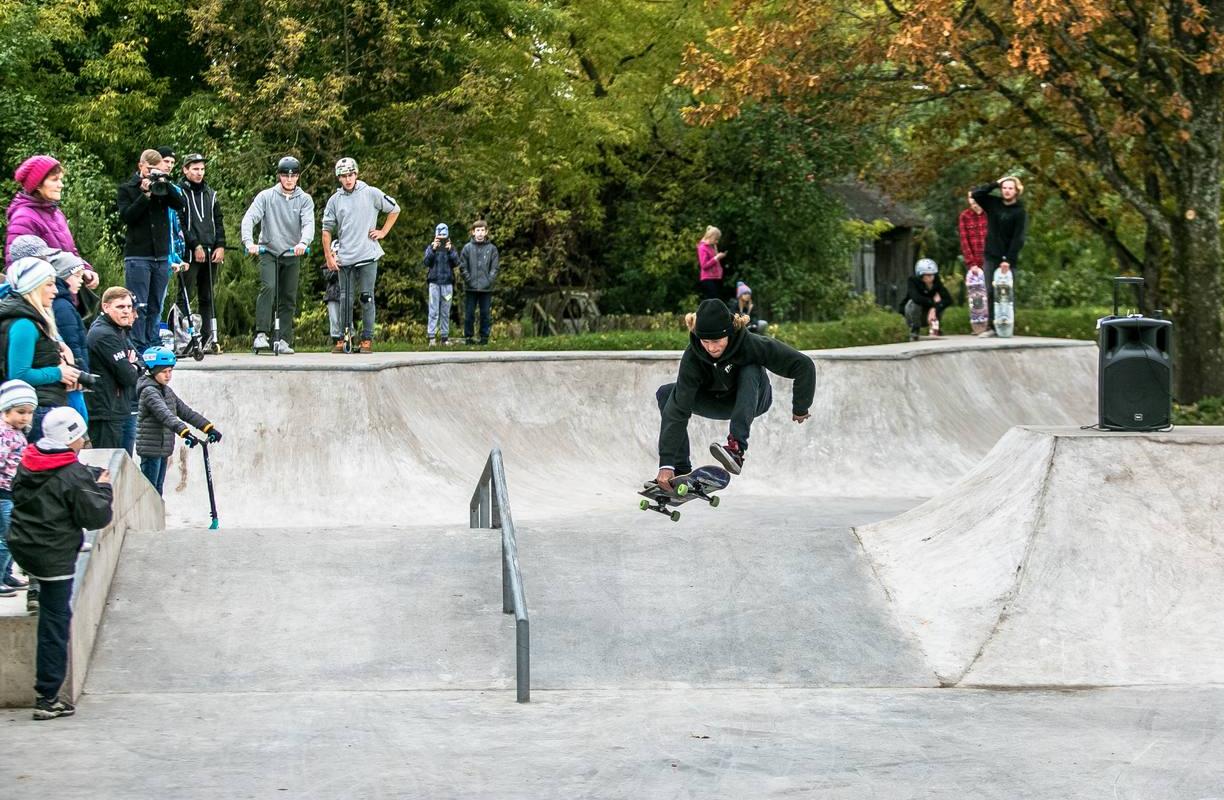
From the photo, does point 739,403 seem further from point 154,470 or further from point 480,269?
point 480,269

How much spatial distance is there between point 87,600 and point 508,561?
89.9 inches

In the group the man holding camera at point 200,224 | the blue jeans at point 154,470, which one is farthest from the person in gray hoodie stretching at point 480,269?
the blue jeans at point 154,470

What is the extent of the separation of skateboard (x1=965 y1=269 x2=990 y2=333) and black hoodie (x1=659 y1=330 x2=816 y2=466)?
41.6ft

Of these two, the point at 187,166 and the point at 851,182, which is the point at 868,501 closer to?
the point at 187,166

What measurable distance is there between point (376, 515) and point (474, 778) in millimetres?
6474

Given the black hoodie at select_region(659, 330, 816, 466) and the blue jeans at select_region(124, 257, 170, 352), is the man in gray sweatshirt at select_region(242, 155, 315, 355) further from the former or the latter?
the black hoodie at select_region(659, 330, 816, 466)

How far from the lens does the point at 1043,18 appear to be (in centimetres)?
1272

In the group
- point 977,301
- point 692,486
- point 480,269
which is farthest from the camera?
point 977,301

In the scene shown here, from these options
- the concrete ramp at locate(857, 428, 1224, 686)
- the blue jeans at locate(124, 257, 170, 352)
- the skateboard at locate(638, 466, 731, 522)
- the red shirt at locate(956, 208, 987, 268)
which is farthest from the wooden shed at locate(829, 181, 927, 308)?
the skateboard at locate(638, 466, 731, 522)

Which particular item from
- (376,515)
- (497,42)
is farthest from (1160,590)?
(497,42)

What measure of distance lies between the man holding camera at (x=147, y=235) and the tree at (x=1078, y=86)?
242 inches

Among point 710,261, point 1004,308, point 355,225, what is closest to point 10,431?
point 355,225

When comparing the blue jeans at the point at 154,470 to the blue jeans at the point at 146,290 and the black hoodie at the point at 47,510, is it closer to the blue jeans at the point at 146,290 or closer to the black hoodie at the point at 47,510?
the blue jeans at the point at 146,290

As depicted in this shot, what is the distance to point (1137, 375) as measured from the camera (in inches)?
357
